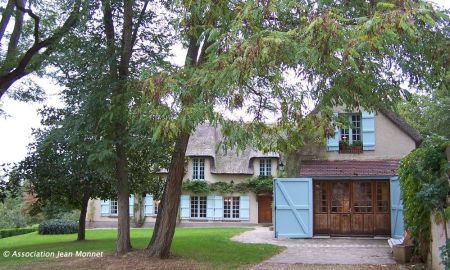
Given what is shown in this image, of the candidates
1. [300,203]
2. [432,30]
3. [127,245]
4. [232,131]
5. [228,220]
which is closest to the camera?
[232,131]

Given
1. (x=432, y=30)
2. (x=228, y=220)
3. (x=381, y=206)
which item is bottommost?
(x=228, y=220)

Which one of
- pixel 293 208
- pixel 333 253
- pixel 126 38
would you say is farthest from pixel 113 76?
pixel 293 208

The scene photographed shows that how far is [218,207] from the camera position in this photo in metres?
31.8

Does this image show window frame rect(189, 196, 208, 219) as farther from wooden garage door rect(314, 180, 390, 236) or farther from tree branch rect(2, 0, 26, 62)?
tree branch rect(2, 0, 26, 62)

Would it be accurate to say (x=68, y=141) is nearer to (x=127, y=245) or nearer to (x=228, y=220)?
(x=127, y=245)

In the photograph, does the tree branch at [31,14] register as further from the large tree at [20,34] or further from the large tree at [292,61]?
the large tree at [292,61]

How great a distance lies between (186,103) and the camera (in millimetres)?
6934

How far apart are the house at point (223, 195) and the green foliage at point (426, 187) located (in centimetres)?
2083

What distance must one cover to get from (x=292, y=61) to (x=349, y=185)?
12.9m

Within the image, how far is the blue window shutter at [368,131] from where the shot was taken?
1848 cm

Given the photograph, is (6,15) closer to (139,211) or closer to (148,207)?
(139,211)

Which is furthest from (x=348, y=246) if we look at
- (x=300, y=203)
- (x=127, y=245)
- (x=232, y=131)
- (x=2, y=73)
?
(x=2, y=73)

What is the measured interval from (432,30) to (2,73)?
37.0 ft

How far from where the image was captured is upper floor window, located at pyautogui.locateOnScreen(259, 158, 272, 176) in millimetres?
31812
